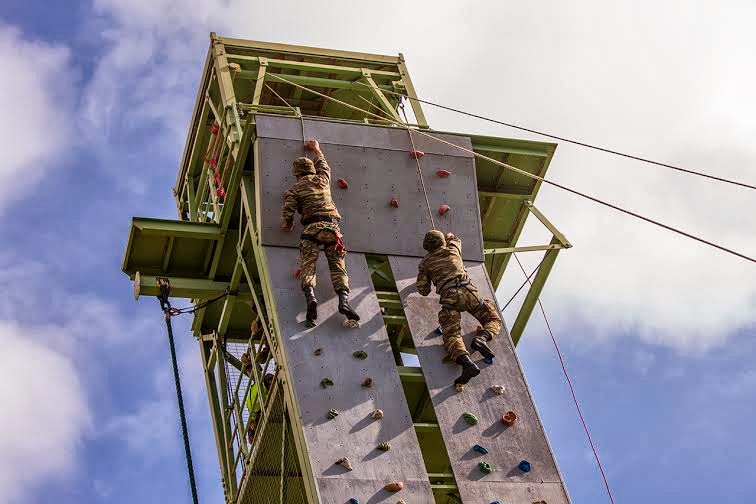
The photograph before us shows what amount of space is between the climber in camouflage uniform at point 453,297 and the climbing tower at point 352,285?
28 centimetres

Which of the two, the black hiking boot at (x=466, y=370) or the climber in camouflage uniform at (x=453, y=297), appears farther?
the climber in camouflage uniform at (x=453, y=297)

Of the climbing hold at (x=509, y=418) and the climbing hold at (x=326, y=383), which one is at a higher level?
the climbing hold at (x=326, y=383)

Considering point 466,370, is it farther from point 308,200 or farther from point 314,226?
point 308,200

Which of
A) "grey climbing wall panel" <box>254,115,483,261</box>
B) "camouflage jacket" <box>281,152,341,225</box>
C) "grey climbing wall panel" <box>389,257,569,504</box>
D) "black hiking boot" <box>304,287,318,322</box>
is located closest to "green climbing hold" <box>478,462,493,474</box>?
"grey climbing wall panel" <box>389,257,569,504</box>

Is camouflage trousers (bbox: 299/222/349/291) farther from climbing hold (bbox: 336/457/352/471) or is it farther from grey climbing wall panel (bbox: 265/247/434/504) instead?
climbing hold (bbox: 336/457/352/471)

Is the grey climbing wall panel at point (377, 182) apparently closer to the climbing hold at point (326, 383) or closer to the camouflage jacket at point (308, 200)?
the camouflage jacket at point (308, 200)

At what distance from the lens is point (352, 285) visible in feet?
61.7

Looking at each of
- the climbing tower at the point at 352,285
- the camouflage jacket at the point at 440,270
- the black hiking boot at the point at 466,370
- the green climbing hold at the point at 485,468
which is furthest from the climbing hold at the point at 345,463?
the camouflage jacket at the point at 440,270

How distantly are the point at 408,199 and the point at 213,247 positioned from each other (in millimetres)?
3359

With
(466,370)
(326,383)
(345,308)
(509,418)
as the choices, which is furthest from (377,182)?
(509,418)

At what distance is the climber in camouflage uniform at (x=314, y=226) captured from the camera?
18.3m

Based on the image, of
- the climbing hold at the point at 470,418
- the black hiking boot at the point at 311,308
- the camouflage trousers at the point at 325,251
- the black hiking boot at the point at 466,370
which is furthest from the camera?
the camouflage trousers at the point at 325,251

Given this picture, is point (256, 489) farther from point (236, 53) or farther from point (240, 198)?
point (236, 53)

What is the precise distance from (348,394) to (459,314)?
2.10 meters
